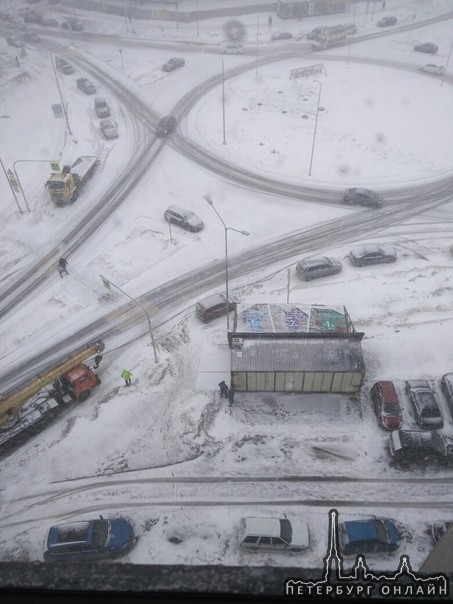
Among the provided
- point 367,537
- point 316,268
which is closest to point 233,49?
point 316,268

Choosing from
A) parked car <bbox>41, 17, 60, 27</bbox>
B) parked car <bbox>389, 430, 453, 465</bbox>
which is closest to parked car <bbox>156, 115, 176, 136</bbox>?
parked car <bbox>389, 430, 453, 465</bbox>

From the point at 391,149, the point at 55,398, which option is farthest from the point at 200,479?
the point at 391,149

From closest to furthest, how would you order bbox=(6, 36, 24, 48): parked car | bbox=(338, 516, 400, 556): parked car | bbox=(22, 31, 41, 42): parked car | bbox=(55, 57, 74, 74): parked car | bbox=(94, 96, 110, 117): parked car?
bbox=(338, 516, 400, 556): parked car
bbox=(94, 96, 110, 117): parked car
bbox=(55, 57, 74, 74): parked car
bbox=(6, 36, 24, 48): parked car
bbox=(22, 31, 41, 42): parked car

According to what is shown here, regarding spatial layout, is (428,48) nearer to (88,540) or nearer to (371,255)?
(371,255)

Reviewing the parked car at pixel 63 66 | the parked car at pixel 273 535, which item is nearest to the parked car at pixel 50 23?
the parked car at pixel 63 66

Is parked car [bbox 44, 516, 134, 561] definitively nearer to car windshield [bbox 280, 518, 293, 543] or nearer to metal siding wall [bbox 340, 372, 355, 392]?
car windshield [bbox 280, 518, 293, 543]

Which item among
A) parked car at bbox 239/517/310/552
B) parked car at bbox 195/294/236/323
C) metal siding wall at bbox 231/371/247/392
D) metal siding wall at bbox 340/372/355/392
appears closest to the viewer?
parked car at bbox 239/517/310/552
